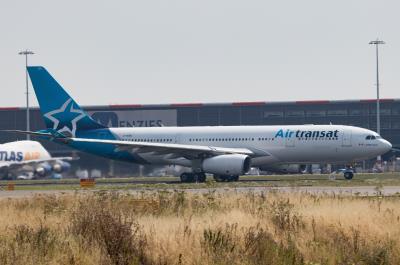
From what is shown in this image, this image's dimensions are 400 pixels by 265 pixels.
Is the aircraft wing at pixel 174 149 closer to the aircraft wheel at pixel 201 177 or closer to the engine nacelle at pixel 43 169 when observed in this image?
the aircraft wheel at pixel 201 177

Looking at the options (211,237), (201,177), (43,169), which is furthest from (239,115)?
(211,237)

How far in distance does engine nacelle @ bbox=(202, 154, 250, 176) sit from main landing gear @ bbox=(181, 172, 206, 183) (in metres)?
1.60

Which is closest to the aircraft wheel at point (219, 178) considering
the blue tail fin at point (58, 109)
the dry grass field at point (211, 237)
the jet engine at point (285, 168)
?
the jet engine at point (285, 168)

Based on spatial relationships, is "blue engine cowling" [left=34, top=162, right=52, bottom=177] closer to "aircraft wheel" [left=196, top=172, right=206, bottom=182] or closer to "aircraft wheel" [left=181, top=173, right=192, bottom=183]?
"aircraft wheel" [left=181, top=173, right=192, bottom=183]

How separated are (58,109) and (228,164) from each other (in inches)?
601

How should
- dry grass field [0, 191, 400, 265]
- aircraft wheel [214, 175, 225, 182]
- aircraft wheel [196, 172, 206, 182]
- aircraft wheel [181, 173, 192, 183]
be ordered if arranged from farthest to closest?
aircraft wheel [181, 173, 192, 183]
aircraft wheel [196, 172, 206, 182]
aircraft wheel [214, 175, 225, 182]
dry grass field [0, 191, 400, 265]

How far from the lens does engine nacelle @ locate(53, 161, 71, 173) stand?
71938mm

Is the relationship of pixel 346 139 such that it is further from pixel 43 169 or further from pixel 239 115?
pixel 239 115

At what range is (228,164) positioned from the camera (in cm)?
5822

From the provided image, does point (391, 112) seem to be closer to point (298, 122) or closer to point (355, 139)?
point (298, 122)

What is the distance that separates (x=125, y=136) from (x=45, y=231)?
43926mm

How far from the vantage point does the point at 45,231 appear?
69.6ft

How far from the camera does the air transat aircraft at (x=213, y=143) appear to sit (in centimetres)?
5997

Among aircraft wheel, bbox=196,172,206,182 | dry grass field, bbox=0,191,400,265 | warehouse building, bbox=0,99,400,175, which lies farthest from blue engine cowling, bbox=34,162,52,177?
dry grass field, bbox=0,191,400,265
